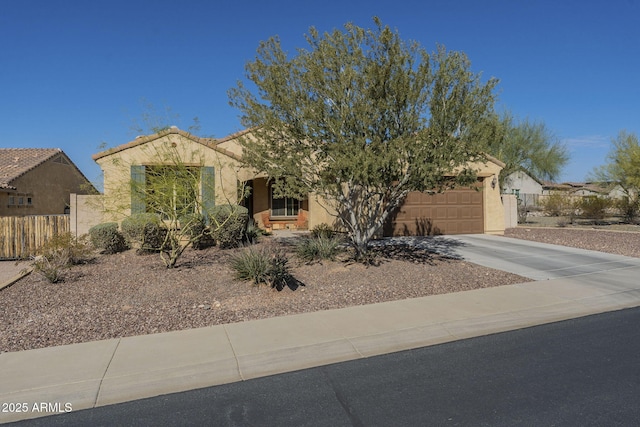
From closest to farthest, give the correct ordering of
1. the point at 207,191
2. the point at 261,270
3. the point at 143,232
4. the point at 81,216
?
the point at 261,270, the point at 143,232, the point at 207,191, the point at 81,216

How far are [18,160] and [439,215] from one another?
2404 centimetres

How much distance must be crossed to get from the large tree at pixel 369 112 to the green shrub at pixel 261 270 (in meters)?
1.71

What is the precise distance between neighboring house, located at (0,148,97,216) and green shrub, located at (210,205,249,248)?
42.3 ft

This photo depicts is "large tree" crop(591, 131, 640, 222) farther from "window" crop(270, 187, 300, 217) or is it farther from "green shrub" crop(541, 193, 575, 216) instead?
"window" crop(270, 187, 300, 217)

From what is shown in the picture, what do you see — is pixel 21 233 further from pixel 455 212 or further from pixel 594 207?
pixel 594 207

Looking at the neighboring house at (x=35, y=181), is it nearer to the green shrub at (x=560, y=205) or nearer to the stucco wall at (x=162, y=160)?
the stucco wall at (x=162, y=160)

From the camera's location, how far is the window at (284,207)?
61.6 ft

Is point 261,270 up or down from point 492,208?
down

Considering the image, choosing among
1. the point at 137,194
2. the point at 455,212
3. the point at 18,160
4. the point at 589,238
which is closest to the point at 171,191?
the point at 137,194

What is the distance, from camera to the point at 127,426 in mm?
3811

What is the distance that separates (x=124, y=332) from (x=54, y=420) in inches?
90.0

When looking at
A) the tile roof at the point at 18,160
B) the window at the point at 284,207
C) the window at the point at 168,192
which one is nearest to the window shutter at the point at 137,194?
the window at the point at 168,192

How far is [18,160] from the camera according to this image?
25.8 m

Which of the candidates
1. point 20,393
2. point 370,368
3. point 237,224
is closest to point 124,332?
point 20,393
